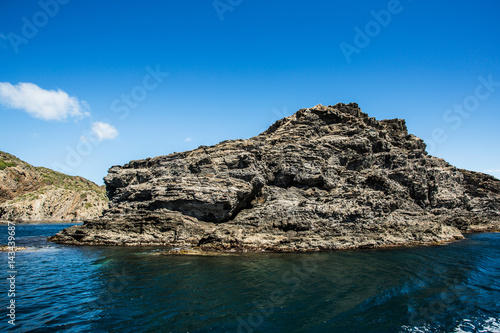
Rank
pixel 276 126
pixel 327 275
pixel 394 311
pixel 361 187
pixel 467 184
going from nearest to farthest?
pixel 394 311 → pixel 327 275 → pixel 361 187 → pixel 276 126 → pixel 467 184

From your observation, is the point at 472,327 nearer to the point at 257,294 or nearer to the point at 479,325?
the point at 479,325

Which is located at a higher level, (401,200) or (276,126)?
(276,126)

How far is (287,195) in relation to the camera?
35.4 m

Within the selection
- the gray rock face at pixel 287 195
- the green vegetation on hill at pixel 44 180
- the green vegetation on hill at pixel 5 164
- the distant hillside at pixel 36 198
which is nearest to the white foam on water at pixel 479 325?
the gray rock face at pixel 287 195

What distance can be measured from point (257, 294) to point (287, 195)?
21.9 m

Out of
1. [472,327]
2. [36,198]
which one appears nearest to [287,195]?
[472,327]

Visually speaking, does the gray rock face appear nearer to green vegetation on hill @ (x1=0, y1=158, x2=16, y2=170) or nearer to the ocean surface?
the ocean surface

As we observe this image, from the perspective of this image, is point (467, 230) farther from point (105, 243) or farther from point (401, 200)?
point (105, 243)

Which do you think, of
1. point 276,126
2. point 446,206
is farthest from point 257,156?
point 446,206

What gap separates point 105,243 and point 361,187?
1519 inches

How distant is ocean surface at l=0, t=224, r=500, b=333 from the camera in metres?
10.8

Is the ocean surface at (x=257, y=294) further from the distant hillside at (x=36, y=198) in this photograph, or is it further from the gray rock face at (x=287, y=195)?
the distant hillside at (x=36, y=198)

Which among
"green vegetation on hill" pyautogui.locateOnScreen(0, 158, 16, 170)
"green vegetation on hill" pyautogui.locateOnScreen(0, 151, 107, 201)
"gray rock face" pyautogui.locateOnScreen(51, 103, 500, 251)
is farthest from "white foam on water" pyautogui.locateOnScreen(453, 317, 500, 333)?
"green vegetation on hill" pyautogui.locateOnScreen(0, 158, 16, 170)

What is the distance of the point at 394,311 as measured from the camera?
12.1 metres
